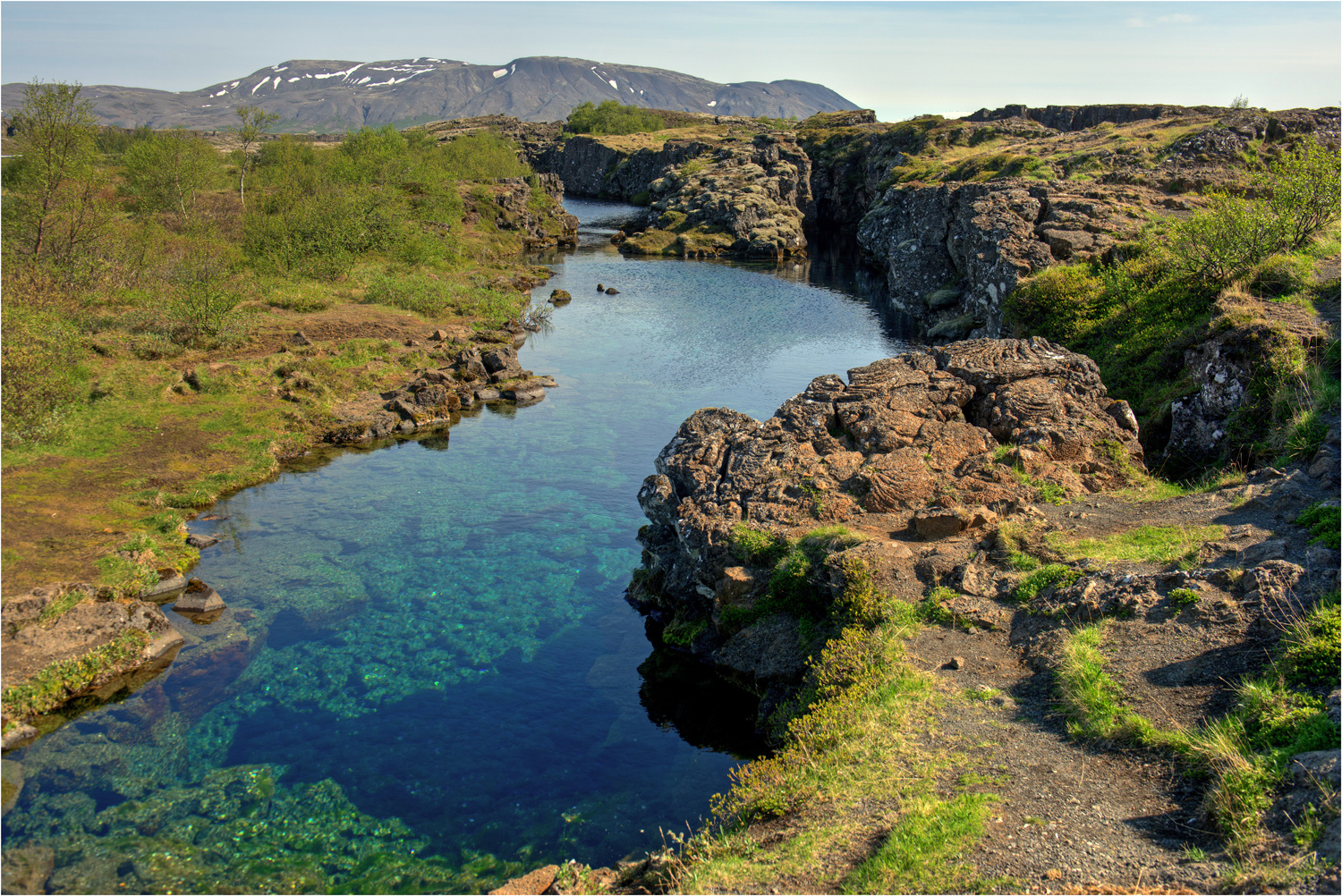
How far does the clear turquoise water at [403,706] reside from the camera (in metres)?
17.4

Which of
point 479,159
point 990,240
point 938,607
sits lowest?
point 938,607

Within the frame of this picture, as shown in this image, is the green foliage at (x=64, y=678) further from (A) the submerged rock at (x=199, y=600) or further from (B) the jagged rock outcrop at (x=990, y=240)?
(B) the jagged rock outcrop at (x=990, y=240)

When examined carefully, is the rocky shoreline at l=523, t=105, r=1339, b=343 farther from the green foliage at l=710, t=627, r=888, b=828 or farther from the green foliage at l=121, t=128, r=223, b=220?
the green foliage at l=121, t=128, r=223, b=220

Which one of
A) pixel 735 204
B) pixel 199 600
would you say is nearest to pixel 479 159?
pixel 735 204

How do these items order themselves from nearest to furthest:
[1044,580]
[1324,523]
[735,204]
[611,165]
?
[1324,523] < [1044,580] < [735,204] < [611,165]

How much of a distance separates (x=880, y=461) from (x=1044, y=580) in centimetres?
709

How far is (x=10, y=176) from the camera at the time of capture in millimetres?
56969

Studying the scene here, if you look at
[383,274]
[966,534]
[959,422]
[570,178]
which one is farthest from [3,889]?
[570,178]

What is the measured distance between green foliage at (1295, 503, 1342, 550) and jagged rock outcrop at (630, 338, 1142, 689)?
5.88 m

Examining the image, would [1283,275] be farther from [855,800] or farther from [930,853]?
[930,853]

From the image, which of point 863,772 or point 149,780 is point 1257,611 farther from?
point 149,780

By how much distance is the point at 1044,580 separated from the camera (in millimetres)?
18281

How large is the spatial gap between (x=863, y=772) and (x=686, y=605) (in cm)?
1244

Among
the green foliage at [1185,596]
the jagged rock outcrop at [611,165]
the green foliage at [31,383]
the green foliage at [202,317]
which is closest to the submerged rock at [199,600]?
the green foliage at [31,383]
